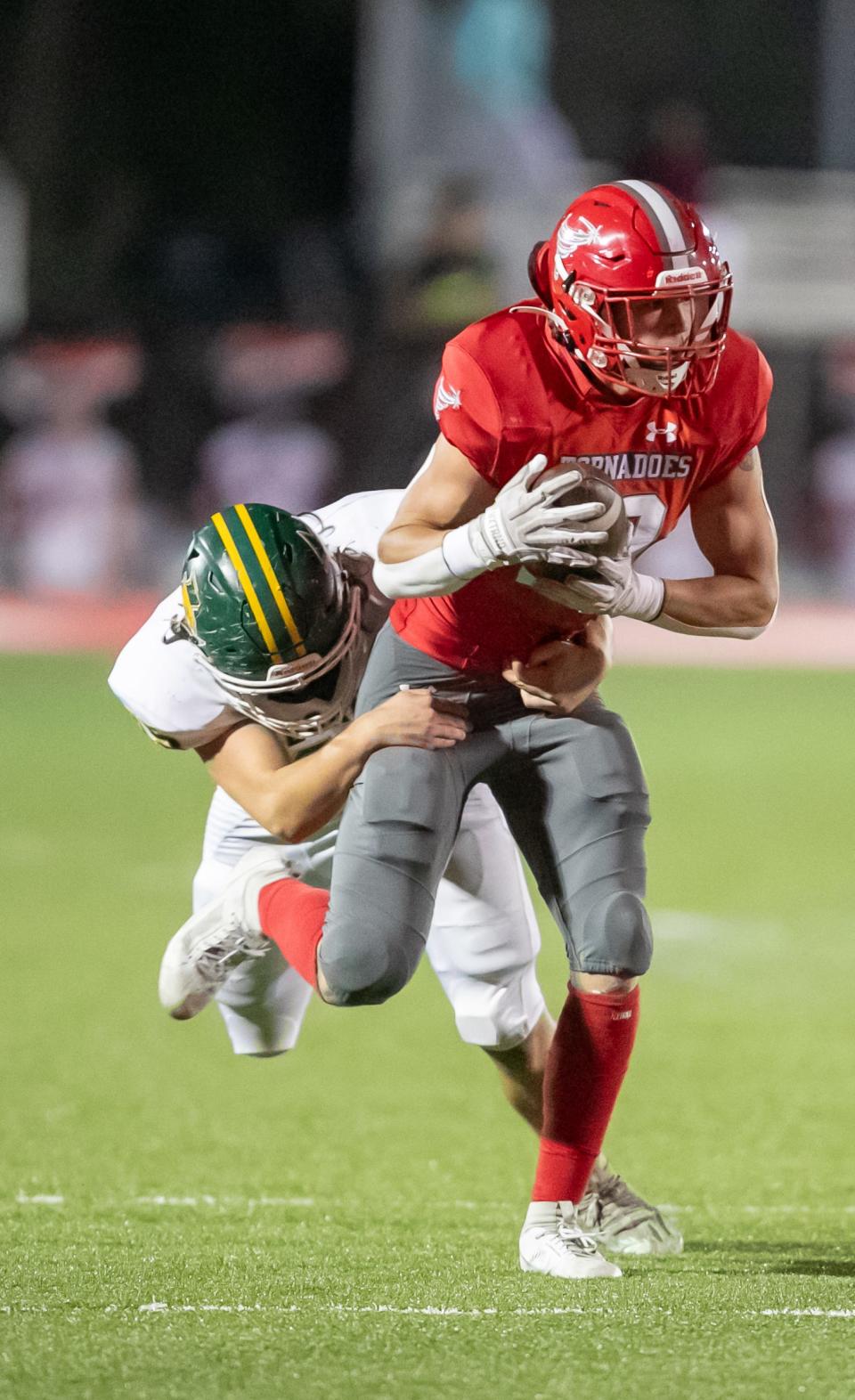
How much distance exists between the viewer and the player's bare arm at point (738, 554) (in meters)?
3.72

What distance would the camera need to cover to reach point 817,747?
33.0 ft

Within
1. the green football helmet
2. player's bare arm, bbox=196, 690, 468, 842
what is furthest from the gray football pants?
the green football helmet

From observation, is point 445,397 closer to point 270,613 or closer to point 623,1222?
point 270,613

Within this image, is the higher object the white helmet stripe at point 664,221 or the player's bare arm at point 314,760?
the white helmet stripe at point 664,221

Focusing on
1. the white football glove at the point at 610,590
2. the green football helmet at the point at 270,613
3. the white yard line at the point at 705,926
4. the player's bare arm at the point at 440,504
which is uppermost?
the player's bare arm at the point at 440,504

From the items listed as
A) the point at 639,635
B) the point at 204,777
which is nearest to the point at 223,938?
the point at 204,777

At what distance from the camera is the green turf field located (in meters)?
2.99

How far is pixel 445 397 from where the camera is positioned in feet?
11.8

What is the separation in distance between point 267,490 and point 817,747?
3795 millimetres

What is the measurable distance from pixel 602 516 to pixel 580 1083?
40.4 inches

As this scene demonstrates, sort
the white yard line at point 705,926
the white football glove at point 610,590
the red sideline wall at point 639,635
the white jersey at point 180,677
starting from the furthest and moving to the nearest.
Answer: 1. the red sideline wall at point 639,635
2. the white yard line at point 705,926
3. the white jersey at point 180,677
4. the white football glove at point 610,590

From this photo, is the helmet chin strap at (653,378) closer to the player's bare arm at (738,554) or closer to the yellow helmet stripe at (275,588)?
the player's bare arm at (738,554)

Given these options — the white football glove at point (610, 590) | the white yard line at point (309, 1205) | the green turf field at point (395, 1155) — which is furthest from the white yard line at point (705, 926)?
the white football glove at point (610, 590)

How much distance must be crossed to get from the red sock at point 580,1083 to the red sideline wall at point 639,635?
8.32 metres
